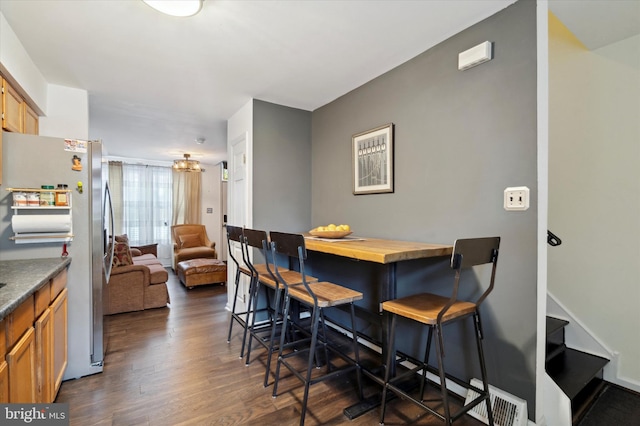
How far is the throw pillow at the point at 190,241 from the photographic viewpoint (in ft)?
19.9

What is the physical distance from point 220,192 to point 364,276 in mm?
5462

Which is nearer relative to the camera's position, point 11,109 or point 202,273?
point 11,109

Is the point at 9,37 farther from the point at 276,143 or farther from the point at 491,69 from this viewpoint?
the point at 491,69

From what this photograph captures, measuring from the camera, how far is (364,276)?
2656mm

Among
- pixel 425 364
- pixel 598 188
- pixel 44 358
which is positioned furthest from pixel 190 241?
pixel 598 188

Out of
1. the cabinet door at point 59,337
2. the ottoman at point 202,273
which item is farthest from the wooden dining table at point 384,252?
the ottoman at point 202,273

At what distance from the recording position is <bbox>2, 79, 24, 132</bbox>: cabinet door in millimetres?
1907

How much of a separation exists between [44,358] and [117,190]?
214 inches

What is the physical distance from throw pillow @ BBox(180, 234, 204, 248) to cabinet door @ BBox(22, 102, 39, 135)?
12.0ft

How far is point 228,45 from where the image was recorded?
211 cm

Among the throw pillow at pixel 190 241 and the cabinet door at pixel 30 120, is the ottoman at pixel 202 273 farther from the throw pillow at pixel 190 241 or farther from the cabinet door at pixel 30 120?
the cabinet door at pixel 30 120

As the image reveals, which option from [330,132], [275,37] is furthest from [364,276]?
[275,37]

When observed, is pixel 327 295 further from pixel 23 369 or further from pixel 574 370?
pixel 574 370

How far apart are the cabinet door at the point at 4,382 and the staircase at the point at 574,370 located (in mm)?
2745
